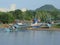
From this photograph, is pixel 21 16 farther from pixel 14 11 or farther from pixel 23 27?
pixel 23 27

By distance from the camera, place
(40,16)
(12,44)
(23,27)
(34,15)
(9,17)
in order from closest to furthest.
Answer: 1. (12,44)
2. (23,27)
3. (9,17)
4. (40,16)
5. (34,15)

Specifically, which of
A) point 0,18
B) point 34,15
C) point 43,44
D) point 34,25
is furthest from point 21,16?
point 43,44

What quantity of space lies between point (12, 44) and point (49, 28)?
60.4ft

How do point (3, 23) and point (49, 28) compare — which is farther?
point (3, 23)

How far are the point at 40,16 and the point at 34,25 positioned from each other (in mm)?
8981

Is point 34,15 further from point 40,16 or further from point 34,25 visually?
point 34,25

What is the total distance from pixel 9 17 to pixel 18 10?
9241 millimetres

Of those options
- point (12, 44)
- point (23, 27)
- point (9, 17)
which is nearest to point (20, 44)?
point (12, 44)

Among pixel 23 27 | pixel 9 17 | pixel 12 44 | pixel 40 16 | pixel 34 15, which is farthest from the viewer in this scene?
pixel 34 15

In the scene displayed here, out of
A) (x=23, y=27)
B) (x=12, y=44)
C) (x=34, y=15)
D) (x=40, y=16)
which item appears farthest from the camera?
(x=34, y=15)

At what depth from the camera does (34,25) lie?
97.6 feet

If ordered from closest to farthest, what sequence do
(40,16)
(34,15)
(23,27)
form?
(23,27), (40,16), (34,15)

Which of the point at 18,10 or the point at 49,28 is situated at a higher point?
the point at 18,10

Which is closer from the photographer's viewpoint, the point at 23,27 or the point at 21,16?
the point at 23,27
